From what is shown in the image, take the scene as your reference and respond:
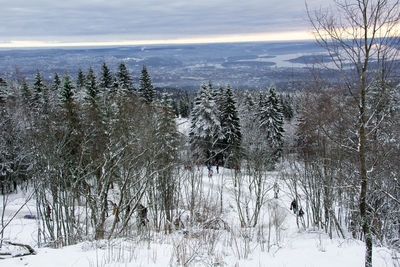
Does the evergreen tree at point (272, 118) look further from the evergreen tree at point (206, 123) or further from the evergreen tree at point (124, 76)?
the evergreen tree at point (124, 76)

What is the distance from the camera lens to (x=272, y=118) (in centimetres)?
4112

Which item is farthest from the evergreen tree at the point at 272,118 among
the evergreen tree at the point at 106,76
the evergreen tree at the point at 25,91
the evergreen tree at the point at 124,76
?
the evergreen tree at the point at 25,91

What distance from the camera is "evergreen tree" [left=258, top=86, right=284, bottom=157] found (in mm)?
40497

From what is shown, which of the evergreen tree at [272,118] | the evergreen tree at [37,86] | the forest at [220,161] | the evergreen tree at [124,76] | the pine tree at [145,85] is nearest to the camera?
the forest at [220,161]

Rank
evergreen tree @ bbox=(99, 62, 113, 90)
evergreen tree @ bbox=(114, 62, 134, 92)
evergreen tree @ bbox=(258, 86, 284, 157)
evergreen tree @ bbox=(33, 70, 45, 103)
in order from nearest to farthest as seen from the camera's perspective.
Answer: evergreen tree @ bbox=(33, 70, 45, 103), evergreen tree @ bbox=(114, 62, 134, 92), evergreen tree @ bbox=(258, 86, 284, 157), evergreen tree @ bbox=(99, 62, 113, 90)

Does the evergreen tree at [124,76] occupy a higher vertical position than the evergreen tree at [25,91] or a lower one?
higher

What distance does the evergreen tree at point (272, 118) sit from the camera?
40497 millimetres

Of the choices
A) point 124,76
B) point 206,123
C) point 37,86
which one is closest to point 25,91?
point 37,86

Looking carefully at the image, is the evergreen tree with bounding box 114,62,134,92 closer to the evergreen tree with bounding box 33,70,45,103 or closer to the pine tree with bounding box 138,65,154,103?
the pine tree with bounding box 138,65,154,103

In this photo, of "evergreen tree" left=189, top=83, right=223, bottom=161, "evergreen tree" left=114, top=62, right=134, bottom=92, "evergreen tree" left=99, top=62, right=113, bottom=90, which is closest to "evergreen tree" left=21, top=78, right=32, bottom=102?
"evergreen tree" left=99, top=62, right=113, bottom=90

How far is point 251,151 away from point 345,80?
15478 millimetres

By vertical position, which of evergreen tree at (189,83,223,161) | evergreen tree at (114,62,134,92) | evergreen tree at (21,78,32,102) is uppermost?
evergreen tree at (114,62,134,92)

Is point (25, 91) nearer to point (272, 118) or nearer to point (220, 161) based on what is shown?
point (220, 161)

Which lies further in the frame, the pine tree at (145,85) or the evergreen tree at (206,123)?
the pine tree at (145,85)
